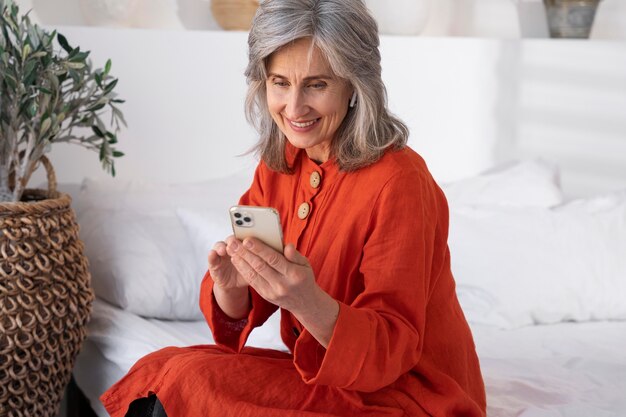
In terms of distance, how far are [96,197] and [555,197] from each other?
1190 millimetres

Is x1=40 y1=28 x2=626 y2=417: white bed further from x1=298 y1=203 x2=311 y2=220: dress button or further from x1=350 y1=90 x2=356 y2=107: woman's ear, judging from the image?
x1=350 y1=90 x2=356 y2=107: woman's ear

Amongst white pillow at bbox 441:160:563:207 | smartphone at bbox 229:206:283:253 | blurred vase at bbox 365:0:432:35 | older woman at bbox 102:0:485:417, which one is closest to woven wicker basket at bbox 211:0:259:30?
blurred vase at bbox 365:0:432:35

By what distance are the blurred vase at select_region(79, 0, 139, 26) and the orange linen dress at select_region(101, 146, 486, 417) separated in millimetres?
1167

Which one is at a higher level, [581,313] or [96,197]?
[96,197]

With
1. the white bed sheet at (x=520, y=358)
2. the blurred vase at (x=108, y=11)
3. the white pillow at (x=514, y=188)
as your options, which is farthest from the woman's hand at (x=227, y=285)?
the blurred vase at (x=108, y=11)

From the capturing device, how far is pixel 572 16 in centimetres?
291

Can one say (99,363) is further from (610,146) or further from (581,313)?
(610,146)

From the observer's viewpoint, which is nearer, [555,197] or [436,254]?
[436,254]

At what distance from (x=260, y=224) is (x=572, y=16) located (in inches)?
75.9

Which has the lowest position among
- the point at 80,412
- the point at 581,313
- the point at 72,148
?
the point at 80,412

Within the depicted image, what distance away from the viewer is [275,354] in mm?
1617

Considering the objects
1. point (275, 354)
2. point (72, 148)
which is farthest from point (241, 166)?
point (275, 354)

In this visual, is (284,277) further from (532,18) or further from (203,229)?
(532,18)

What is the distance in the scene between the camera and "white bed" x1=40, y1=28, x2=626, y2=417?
2123mm
